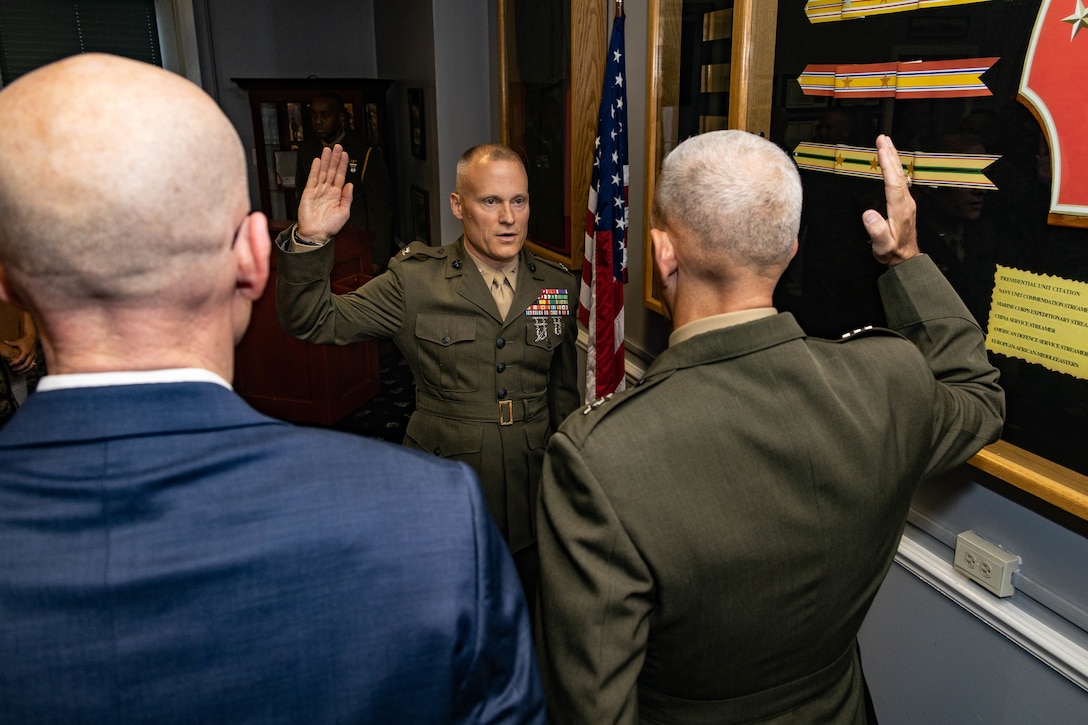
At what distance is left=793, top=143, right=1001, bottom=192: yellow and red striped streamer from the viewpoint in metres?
1.50

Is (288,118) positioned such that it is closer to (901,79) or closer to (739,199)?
(901,79)

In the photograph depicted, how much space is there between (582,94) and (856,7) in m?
1.80

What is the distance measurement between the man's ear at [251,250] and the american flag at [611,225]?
1.93m

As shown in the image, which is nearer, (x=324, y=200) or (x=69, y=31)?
(x=324, y=200)

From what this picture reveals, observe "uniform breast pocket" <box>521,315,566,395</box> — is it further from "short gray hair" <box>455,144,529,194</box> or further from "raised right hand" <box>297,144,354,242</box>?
"raised right hand" <box>297,144,354,242</box>

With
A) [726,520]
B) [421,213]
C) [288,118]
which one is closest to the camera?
[726,520]

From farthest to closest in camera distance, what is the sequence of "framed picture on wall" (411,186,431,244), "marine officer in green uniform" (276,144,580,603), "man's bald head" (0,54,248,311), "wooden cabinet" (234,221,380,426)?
"framed picture on wall" (411,186,431,244)
"wooden cabinet" (234,221,380,426)
"marine officer in green uniform" (276,144,580,603)
"man's bald head" (0,54,248,311)

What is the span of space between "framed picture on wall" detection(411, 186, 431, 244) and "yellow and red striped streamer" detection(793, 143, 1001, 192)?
15.0 ft

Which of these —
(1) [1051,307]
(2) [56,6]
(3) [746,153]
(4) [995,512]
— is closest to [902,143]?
(1) [1051,307]

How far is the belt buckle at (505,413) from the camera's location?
239 cm

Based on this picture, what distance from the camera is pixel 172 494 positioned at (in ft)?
2.36

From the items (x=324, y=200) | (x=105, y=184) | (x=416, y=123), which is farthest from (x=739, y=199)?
(x=416, y=123)

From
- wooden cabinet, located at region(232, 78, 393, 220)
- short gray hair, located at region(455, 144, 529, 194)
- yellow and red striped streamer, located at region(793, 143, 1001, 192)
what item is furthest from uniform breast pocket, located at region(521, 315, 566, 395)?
wooden cabinet, located at region(232, 78, 393, 220)

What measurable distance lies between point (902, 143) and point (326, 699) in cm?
153
